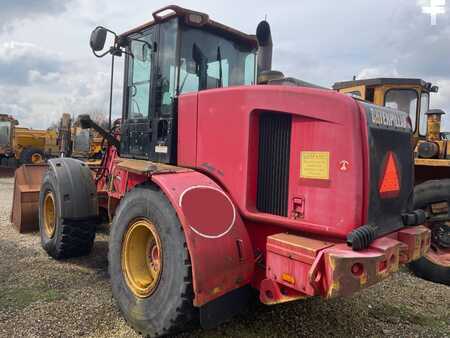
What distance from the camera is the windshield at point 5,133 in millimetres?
19656

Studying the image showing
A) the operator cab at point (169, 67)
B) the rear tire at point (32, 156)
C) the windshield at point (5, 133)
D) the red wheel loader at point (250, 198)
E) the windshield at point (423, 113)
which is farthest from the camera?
the windshield at point (5, 133)

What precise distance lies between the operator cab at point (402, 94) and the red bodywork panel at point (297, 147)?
Answer: 14.1 ft

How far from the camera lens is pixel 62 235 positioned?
4824mm

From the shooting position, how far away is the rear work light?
3.00m

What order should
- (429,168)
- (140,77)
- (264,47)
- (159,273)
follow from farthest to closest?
(429,168)
(264,47)
(140,77)
(159,273)

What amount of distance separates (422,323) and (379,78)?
4294mm

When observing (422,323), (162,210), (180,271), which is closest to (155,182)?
(162,210)

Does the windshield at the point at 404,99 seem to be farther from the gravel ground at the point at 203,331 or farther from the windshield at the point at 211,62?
the windshield at the point at 211,62

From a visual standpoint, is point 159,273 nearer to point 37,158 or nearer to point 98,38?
point 98,38

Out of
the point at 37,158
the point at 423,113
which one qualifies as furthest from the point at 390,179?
the point at 37,158

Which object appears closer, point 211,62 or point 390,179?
point 390,179

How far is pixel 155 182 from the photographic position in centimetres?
324

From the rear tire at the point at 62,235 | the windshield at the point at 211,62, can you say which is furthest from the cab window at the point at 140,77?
the rear tire at the point at 62,235

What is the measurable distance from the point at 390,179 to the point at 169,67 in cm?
224
